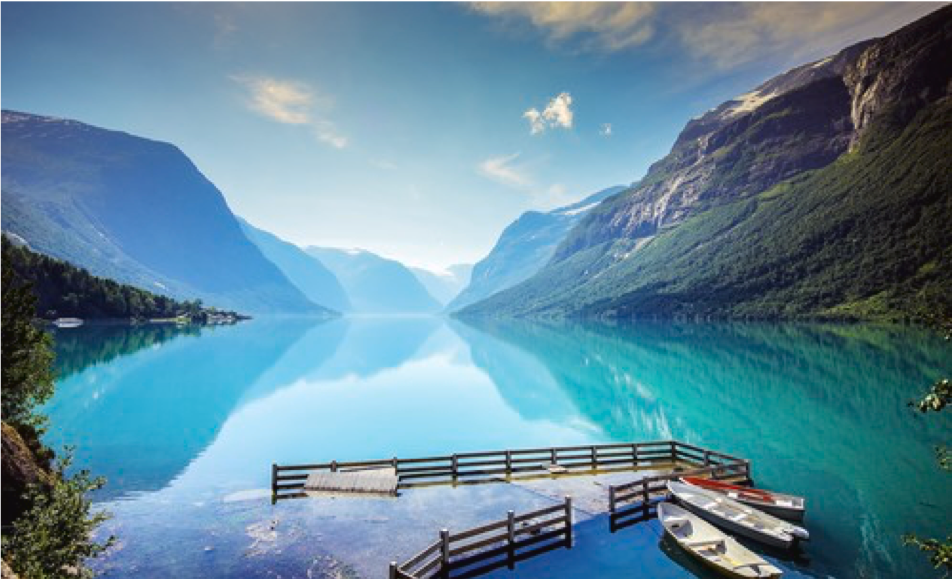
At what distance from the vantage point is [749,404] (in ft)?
181

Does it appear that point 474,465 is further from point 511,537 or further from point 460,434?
point 460,434

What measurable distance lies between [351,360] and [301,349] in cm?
2688

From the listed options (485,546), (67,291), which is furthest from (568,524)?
(67,291)

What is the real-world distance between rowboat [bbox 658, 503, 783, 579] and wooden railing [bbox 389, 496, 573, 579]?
4.40 metres

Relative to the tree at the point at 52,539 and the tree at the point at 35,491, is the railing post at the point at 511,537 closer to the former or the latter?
the tree at the point at 35,491

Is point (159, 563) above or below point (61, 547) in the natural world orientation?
below

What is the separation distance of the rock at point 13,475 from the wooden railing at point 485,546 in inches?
604

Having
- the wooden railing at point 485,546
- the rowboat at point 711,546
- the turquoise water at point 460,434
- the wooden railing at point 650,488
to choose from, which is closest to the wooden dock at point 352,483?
the turquoise water at point 460,434

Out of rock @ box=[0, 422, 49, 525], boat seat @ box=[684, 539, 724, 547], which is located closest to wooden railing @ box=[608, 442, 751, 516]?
boat seat @ box=[684, 539, 724, 547]

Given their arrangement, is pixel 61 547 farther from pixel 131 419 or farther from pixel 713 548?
pixel 131 419

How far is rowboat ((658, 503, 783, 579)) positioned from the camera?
17203 millimetres

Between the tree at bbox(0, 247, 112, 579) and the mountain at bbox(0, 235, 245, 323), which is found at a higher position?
the mountain at bbox(0, 235, 245, 323)

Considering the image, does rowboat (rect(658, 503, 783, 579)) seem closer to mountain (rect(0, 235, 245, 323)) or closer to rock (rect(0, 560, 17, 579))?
rock (rect(0, 560, 17, 579))

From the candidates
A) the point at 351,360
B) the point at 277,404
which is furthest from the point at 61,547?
the point at 351,360
